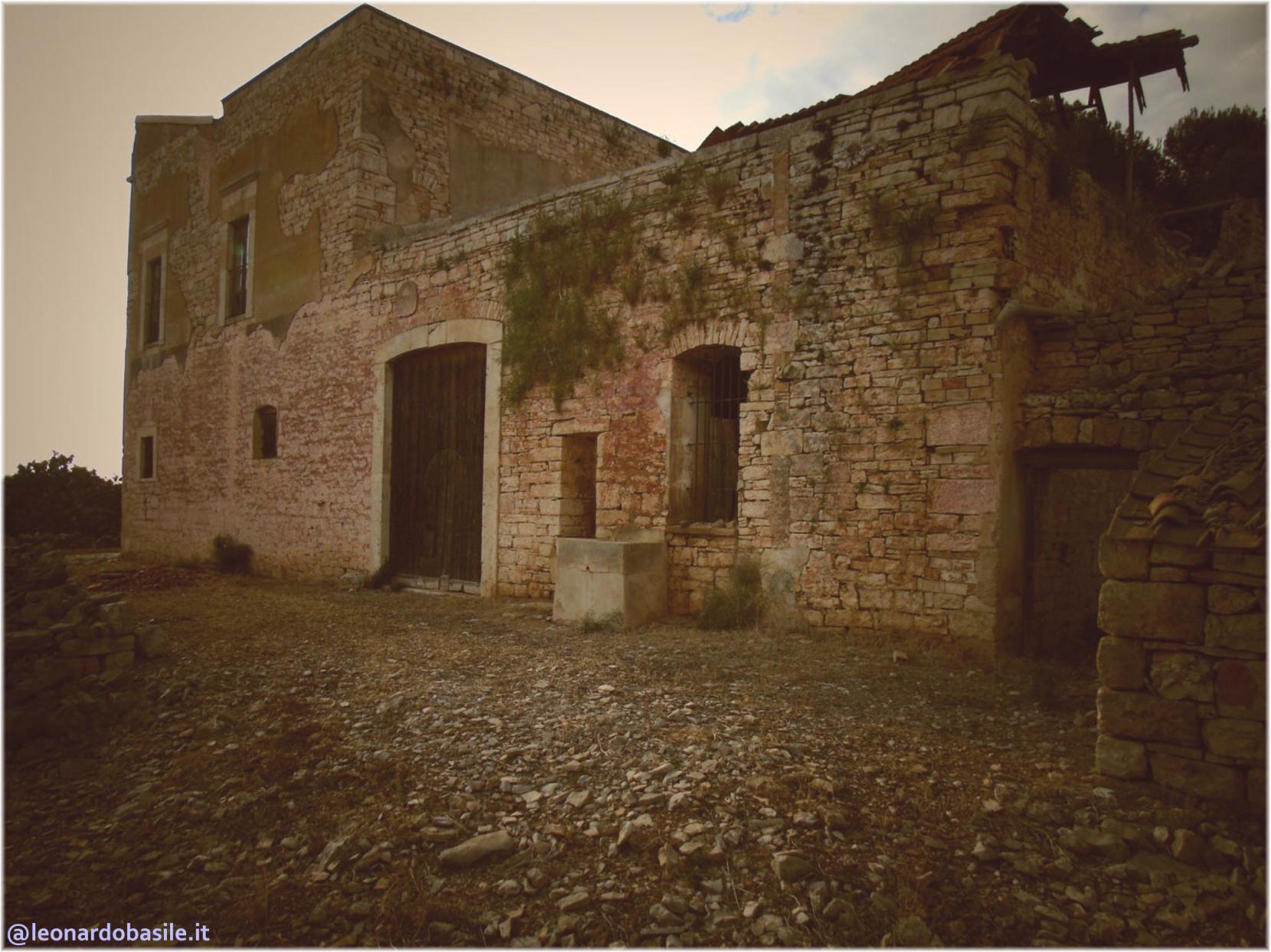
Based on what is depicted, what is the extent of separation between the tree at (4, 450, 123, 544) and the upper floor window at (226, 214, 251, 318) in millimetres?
6176

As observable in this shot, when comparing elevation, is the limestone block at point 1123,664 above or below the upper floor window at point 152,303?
below

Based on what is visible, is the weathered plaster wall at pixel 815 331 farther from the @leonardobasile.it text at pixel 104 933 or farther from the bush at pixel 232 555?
the @leonardobasile.it text at pixel 104 933

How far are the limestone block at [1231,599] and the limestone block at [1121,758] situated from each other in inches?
25.2

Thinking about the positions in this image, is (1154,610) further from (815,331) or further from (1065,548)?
(1065,548)

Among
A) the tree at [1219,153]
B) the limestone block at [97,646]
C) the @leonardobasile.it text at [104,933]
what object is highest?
the tree at [1219,153]

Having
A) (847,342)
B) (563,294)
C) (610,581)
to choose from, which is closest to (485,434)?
(563,294)

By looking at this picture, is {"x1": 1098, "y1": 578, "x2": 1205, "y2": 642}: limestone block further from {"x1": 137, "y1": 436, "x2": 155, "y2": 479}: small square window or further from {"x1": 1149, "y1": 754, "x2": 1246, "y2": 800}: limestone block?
{"x1": 137, "y1": 436, "x2": 155, "y2": 479}: small square window

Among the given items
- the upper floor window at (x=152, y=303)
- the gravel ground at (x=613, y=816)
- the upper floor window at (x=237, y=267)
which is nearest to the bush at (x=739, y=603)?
the gravel ground at (x=613, y=816)

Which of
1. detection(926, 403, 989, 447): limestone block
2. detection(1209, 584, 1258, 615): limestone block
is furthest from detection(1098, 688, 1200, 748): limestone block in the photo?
detection(926, 403, 989, 447): limestone block

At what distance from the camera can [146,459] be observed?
49.6 feet

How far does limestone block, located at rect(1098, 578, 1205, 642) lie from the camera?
2.99 metres

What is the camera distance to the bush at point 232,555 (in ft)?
40.2

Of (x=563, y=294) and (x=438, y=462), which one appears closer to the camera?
(x=563, y=294)

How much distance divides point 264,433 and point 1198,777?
12808 mm
